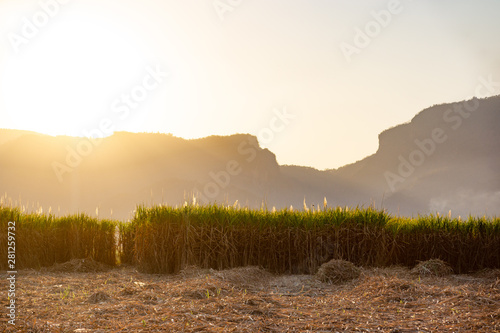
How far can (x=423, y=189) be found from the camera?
305 ft

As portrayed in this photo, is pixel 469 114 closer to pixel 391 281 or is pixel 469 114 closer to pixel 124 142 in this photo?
pixel 124 142

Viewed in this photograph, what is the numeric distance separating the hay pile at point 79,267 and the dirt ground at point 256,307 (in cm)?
227

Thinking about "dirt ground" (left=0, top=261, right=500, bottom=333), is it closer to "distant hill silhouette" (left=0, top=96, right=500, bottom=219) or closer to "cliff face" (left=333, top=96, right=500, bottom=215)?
"distant hill silhouette" (left=0, top=96, right=500, bottom=219)

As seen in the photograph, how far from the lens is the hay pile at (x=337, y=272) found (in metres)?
9.40

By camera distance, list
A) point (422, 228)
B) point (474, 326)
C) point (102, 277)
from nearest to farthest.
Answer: point (474, 326) < point (102, 277) < point (422, 228)

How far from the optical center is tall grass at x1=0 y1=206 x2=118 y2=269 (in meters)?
12.7

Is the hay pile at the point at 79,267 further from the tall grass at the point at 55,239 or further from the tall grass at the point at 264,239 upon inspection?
the tall grass at the point at 264,239

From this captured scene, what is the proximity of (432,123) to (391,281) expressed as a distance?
10443cm

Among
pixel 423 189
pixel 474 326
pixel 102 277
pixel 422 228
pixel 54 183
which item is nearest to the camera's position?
pixel 474 326

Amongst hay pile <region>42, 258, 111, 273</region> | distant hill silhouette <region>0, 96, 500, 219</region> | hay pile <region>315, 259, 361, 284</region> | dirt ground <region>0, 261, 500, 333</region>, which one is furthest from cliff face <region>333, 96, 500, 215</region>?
dirt ground <region>0, 261, 500, 333</region>

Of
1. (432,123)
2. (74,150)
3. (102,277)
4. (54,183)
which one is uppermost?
(432,123)

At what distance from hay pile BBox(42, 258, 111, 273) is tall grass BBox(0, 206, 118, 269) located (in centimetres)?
74

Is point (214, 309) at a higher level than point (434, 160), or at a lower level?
lower

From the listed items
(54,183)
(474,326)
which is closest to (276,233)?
(474,326)
